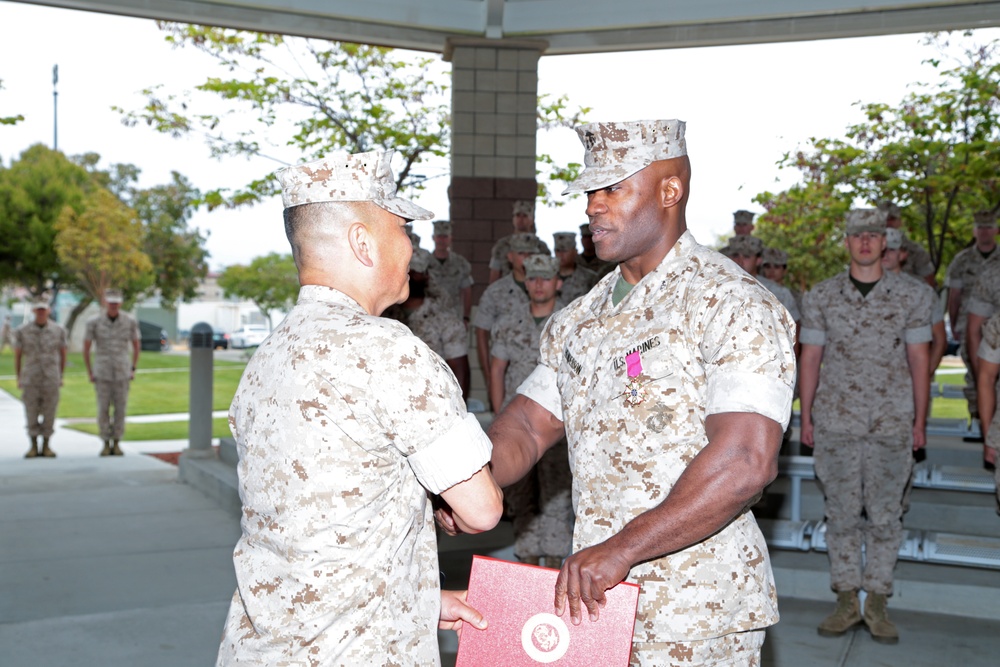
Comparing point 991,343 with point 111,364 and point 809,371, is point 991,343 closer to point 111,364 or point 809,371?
point 809,371

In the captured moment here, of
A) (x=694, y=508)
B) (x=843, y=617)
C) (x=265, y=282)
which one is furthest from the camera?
(x=265, y=282)

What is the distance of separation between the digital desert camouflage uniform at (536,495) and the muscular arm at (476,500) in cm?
471

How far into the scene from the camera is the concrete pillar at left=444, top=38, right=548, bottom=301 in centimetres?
1062

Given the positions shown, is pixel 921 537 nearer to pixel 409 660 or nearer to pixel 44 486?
pixel 409 660

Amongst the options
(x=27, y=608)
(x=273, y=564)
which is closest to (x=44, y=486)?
(x=27, y=608)

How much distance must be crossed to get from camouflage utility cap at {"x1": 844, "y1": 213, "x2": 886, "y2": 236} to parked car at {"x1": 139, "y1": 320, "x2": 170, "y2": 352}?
42784mm

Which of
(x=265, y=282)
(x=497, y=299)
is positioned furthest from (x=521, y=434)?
(x=265, y=282)

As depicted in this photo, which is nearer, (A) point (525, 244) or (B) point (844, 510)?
(B) point (844, 510)

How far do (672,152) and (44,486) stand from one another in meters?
9.57

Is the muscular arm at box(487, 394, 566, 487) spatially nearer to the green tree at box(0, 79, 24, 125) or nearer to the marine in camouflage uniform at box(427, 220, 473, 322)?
the marine in camouflage uniform at box(427, 220, 473, 322)

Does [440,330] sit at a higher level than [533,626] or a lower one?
higher

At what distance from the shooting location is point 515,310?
7375mm

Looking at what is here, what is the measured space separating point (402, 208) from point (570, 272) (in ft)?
21.8

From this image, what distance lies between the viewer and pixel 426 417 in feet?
6.47
